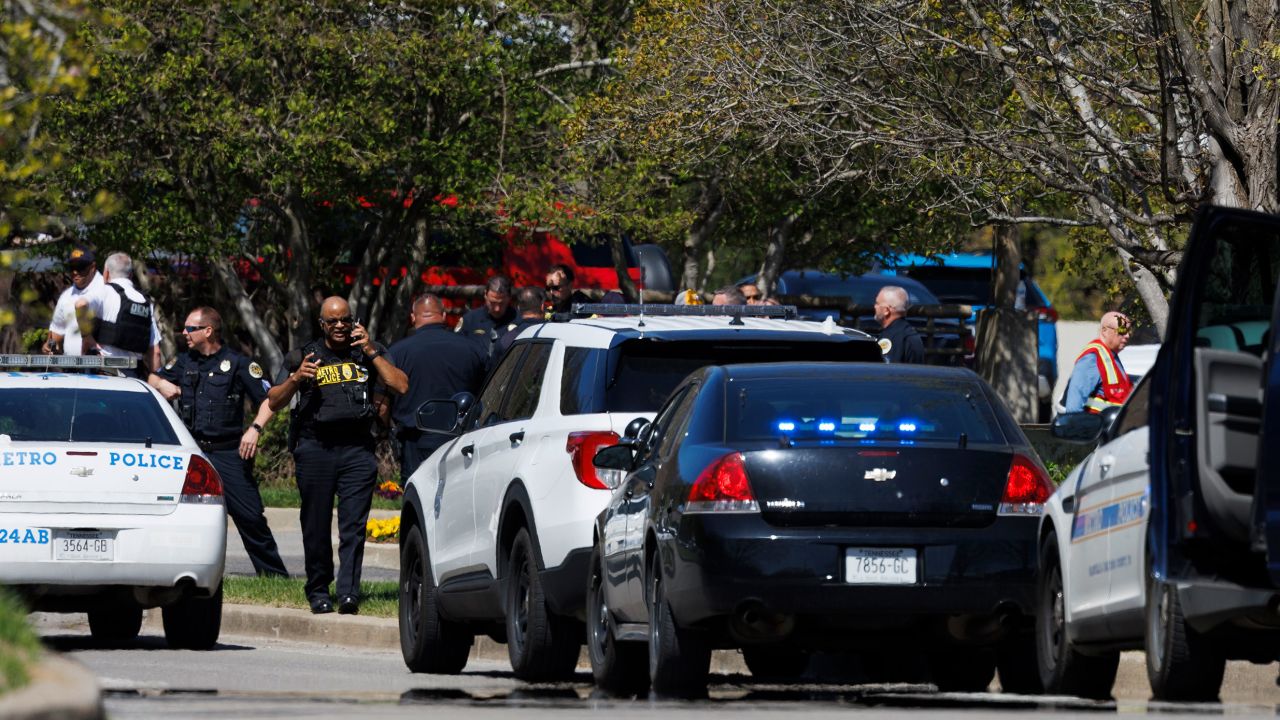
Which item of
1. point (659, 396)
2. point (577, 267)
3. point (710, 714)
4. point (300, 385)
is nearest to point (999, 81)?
point (300, 385)

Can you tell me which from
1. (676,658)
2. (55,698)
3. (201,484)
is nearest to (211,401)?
(201,484)

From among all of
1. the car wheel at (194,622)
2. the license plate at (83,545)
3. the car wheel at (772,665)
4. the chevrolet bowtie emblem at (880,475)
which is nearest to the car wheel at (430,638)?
the car wheel at (194,622)

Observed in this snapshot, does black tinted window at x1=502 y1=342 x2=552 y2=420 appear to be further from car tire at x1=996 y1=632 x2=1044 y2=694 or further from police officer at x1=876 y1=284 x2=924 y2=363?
police officer at x1=876 y1=284 x2=924 y2=363

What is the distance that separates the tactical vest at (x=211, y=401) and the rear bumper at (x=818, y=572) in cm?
768

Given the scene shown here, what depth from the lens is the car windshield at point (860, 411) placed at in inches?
365

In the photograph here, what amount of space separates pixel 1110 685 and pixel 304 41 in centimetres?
1562

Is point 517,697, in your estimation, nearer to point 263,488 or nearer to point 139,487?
point 139,487

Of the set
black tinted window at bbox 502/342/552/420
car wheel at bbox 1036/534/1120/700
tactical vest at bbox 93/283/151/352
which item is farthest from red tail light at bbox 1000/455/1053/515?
tactical vest at bbox 93/283/151/352

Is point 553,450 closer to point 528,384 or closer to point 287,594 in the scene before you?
point 528,384

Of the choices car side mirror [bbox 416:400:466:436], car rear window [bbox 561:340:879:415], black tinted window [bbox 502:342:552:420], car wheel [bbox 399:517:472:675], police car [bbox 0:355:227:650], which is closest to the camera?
car rear window [bbox 561:340:879:415]

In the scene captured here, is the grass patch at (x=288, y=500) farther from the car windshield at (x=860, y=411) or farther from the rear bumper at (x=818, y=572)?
the rear bumper at (x=818, y=572)

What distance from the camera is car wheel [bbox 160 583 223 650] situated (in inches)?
532

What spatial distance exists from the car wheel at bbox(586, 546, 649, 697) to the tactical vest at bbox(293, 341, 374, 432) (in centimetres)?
433

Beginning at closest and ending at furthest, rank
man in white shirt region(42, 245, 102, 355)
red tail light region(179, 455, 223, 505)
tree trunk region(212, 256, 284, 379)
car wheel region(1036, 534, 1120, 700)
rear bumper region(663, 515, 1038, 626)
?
rear bumper region(663, 515, 1038, 626)
car wheel region(1036, 534, 1120, 700)
red tail light region(179, 455, 223, 505)
man in white shirt region(42, 245, 102, 355)
tree trunk region(212, 256, 284, 379)
